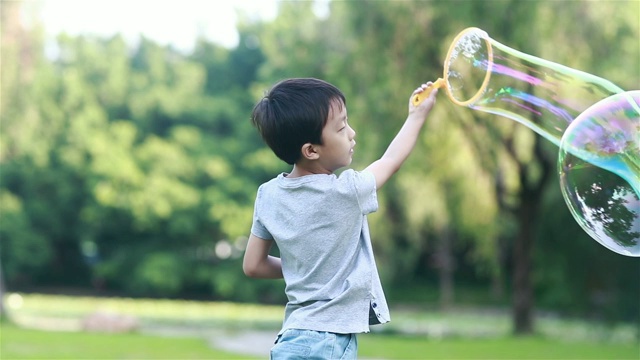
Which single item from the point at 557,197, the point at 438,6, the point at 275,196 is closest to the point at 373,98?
the point at 438,6

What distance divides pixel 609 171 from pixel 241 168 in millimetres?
22744

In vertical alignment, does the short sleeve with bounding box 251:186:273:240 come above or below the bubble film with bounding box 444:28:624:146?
below

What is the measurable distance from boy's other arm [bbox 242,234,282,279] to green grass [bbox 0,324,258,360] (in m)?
6.41

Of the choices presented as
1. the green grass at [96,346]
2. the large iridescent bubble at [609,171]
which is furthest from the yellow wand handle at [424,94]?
the green grass at [96,346]

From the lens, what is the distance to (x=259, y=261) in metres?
2.85

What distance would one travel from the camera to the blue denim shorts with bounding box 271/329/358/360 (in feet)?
8.41

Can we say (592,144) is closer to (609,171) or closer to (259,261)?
(609,171)

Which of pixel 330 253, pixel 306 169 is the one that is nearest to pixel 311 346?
pixel 330 253

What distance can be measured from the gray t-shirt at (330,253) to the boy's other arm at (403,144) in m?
0.09

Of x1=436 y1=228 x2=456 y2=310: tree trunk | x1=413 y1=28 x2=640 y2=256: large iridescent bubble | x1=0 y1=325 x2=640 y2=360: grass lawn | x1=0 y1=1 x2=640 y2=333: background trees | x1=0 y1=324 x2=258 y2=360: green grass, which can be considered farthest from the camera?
x1=436 y1=228 x2=456 y2=310: tree trunk

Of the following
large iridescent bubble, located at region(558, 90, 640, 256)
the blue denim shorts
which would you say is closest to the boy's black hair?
the blue denim shorts

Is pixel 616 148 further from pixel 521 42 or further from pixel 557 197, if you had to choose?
pixel 557 197

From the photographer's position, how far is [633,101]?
3662 millimetres

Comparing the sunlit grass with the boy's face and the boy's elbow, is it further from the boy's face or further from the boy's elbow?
the boy's face
